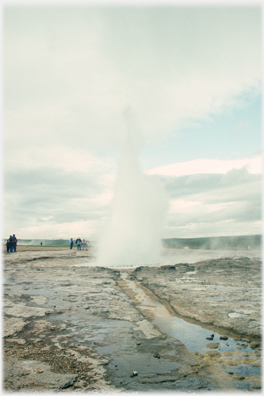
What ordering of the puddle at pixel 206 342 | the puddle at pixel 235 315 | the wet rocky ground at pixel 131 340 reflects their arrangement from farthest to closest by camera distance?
1. the puddle at pixel 235 315
2. the puddle at pixel 206 342
3. the wet rocky ground at pixel 131 340

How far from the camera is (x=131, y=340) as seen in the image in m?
5.07

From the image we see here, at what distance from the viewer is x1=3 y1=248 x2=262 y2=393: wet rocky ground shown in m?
3.60

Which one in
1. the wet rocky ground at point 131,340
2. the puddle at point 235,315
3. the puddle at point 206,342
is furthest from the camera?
the puddle at point 235,315

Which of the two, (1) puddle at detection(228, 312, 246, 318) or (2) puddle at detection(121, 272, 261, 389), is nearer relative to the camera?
(2) puddle at detection(121, 272, 261, 389)

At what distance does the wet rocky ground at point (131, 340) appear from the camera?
11.8 ft

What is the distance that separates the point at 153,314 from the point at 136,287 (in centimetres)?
394

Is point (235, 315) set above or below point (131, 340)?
below

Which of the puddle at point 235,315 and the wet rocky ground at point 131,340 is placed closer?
the wet rocky ground at point 131,340

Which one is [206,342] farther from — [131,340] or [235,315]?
[235,315]

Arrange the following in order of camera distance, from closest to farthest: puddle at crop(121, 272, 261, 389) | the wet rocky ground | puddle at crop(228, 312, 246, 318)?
the wet rocky ground < puddle at crop(121, 272, 261, 389) < puddle at crop(228, 312, 246, 318)

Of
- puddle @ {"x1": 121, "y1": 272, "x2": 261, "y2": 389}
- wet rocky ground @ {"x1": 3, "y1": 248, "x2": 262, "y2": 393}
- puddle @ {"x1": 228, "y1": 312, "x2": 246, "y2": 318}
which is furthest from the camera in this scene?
puddle @ {"x1": 228, "y1": 312, "x2": 246, "y2": 318}

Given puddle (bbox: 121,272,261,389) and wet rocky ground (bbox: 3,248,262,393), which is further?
puddle (bbox: 121,272,261,389)

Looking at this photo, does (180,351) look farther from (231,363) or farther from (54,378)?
(54,378)

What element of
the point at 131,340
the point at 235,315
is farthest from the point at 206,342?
the point at 235,315
